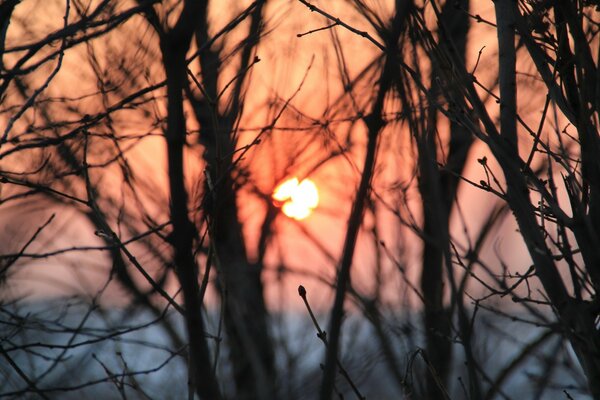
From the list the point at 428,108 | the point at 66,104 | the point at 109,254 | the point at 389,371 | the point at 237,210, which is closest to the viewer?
the point at 428,108

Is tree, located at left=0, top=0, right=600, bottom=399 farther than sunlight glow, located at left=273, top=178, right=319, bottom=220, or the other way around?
sunlight glow, located at left=273, top=178, right=319, bottom=220

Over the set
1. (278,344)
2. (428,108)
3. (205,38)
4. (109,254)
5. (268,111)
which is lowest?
(428,108)

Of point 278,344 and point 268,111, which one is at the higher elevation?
point 268,111

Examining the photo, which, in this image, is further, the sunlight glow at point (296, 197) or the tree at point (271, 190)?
the sunlight glow at point (296, 197)

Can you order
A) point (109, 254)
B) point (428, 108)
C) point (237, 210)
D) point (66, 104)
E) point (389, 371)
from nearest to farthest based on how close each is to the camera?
point (428, 108), point (66, 104), point (389, 371), point (109, 254), point (237, 210)

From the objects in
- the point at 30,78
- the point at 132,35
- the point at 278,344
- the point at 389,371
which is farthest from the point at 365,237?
the point at 30,78

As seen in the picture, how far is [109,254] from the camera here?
6090 mm

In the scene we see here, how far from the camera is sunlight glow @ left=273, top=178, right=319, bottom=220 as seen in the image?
6.53 meters

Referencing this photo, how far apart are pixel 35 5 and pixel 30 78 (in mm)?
528

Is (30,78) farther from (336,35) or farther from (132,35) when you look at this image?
(336,35)

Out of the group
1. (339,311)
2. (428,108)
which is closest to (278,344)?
(339,311)

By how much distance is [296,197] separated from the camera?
6707mm

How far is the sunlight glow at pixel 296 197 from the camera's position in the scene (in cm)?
653

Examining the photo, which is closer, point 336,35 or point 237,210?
point 336,35
